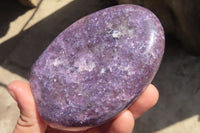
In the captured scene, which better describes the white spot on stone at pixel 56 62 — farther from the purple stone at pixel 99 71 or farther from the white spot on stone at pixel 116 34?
the white spot on stone at pixel 116 34

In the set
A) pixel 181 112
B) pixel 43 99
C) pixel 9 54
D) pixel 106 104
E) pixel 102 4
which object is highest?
pixel 43 99

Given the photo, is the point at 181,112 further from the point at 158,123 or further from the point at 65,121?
the point at 65,121

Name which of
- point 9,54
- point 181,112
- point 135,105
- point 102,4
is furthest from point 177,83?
point 9,54

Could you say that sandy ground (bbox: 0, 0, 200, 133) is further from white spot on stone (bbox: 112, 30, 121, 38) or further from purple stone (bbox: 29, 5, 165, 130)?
white spot on stone (bbox: 112, 30, 121, 38)

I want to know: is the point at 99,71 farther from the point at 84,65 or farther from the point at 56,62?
the point at 56,62

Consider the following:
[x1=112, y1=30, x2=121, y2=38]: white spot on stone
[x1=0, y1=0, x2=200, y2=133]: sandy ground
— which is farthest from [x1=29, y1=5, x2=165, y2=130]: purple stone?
[x1=0, y1=0, x2=200, y2=133]: sandy ground
